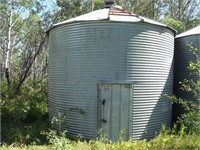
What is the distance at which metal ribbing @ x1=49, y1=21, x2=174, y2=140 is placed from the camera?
29.6 ft

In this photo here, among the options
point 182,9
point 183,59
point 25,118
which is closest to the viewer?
point 183,59

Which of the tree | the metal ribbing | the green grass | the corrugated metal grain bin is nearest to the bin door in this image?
the metal ribbing

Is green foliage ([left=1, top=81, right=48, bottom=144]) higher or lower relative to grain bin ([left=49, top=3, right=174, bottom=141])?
lower

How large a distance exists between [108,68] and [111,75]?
0.25 meters

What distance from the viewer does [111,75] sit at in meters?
8.98

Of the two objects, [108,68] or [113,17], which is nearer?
[108,68]

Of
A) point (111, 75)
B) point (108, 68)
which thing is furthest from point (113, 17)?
point (111, 75)

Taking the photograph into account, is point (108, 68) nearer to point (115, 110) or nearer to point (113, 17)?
A: point (115, 110)

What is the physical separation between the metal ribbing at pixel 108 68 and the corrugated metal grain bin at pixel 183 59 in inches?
71.7

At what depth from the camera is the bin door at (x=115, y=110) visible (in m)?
9.08

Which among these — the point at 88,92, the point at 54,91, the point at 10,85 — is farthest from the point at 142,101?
the point at 10,85

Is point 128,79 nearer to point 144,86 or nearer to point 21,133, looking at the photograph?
point 144,86

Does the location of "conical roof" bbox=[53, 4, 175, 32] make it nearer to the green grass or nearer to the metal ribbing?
the metal ribbing

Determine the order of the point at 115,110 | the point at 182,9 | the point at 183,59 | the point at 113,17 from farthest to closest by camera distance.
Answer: the point at 182,9 < the point at 183,59 < the point at 113,17 < the point at 115,110
